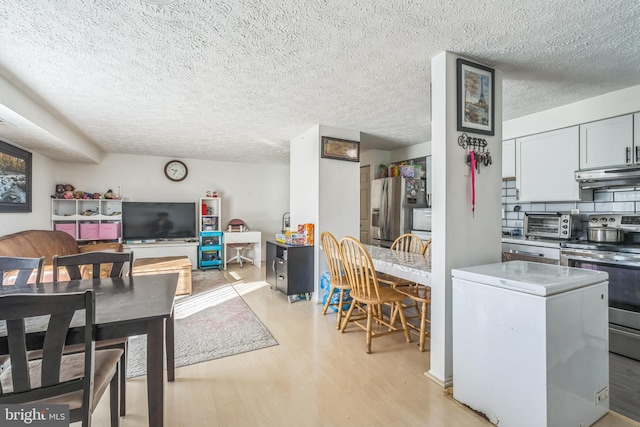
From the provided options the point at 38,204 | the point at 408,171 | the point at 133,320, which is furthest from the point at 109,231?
the point at 408,171

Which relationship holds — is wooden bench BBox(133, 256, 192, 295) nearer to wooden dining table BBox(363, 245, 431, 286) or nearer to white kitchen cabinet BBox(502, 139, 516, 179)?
wooden dining table BBox(363, 245, 431, 286)

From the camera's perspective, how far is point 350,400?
1.79m

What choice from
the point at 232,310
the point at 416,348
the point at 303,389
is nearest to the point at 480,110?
the point at 416,348

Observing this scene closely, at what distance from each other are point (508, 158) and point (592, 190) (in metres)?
0.84

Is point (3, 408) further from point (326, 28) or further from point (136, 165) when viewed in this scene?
point (136, 165)

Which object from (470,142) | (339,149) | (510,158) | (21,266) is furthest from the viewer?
(339,149)

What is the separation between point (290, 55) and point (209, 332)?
251 cm

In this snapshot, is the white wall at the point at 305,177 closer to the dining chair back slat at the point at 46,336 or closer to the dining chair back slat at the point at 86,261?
the dining chair back slat at the point at 86,261

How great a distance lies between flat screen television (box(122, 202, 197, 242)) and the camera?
5.36 metres

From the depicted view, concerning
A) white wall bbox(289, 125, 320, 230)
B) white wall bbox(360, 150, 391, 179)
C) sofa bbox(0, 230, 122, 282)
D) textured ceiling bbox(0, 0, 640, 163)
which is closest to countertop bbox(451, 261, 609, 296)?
textured ceiling bbox(0, 0, 640, 163)

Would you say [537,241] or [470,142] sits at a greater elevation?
[470,142]

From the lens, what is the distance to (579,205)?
10.2ft

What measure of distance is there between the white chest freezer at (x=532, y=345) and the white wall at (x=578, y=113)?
6.15 feet

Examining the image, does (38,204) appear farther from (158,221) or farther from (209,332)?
(209,332)
